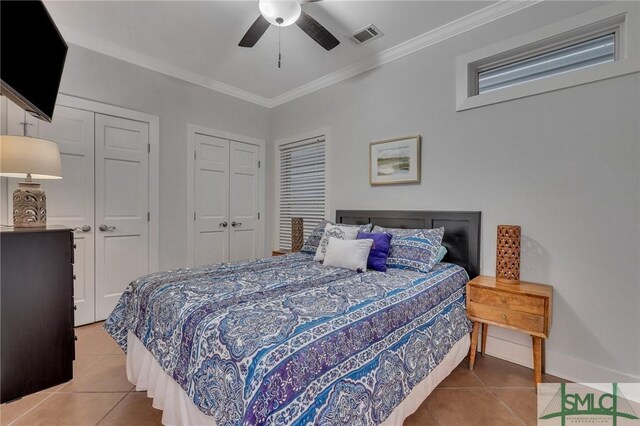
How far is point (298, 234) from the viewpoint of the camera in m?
3.81

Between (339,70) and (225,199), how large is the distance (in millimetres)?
2269

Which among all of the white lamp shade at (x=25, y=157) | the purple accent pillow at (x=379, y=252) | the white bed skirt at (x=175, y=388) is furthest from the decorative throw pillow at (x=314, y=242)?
the white lamp shade at (x=25, y=157)

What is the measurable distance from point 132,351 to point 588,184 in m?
3.31

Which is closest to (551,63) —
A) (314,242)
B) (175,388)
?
(314,242)

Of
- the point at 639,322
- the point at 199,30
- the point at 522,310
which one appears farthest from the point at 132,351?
the point at 639,322

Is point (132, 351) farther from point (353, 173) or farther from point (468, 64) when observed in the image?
point (468, 64)

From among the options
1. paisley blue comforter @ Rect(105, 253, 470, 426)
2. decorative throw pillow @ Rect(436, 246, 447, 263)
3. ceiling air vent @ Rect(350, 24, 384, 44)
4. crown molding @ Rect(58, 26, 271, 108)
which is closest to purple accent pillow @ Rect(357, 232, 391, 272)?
paisley blue comforter @ Rect(105, 253, 470, 426)

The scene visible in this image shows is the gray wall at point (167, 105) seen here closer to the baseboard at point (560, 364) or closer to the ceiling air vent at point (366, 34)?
the ceiling air vent at point (366, 34)

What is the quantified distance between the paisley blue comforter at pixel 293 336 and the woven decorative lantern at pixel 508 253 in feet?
1.53

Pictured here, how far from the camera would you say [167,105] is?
3492 millimetres

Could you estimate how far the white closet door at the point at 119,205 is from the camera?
9.98 feet

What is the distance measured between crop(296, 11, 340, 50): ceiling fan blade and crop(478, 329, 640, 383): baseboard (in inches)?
108

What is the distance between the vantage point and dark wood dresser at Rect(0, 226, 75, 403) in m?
1.48

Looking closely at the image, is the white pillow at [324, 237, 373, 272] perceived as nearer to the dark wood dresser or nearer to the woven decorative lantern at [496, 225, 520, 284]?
the woven decorative lantern at [496, 225, 520, 284]
